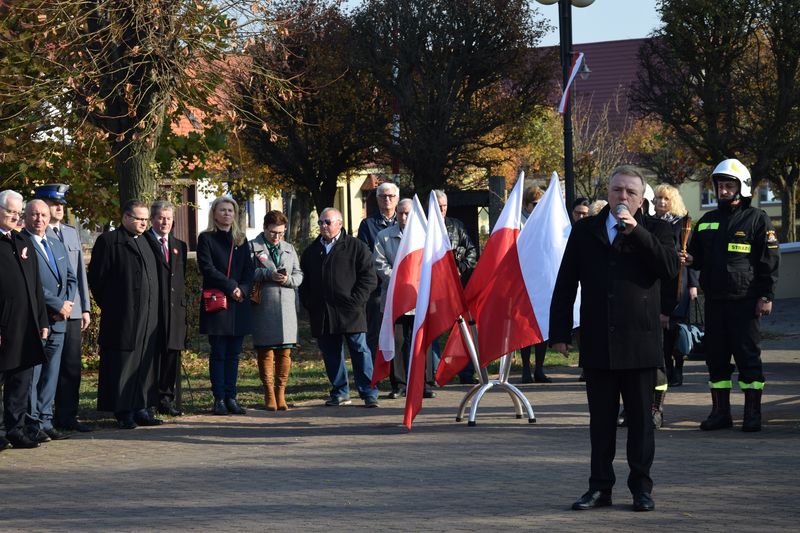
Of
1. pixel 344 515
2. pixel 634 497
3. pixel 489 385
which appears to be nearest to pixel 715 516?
pixel 634 497

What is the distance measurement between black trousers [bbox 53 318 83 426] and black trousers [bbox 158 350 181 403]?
0.92 meters

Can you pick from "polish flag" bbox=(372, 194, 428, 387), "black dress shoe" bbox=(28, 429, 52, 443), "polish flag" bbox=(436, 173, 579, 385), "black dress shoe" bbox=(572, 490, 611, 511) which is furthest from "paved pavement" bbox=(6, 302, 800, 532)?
"polish flag" bbox=(436, 173, 579, 385)

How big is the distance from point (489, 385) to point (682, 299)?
90.2 inches

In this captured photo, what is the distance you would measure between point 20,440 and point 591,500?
510 cm

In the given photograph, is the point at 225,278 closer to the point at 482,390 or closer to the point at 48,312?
the point at 48,312

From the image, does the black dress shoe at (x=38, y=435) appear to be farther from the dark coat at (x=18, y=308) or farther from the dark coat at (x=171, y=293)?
the dark coat at (x=171, y=293)

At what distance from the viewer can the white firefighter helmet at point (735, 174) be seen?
1037cm

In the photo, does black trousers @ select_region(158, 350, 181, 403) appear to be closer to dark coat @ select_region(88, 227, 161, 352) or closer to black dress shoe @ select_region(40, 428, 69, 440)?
dark coat @ select_region(88, 227, 161, 352)

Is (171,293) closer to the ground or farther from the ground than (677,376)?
farther from the ground

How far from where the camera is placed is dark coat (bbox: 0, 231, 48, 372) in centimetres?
1001

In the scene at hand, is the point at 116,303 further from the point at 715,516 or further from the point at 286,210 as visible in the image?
the point at 286,210

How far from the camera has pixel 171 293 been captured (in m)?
12.0

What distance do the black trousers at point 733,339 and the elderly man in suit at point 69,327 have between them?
5453mm

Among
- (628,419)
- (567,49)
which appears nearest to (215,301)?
(628,419)
